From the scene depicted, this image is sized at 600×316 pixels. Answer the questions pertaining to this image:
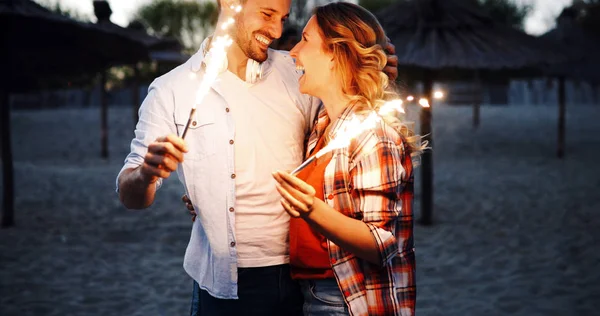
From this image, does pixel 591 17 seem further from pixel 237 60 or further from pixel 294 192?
pixel 294 192

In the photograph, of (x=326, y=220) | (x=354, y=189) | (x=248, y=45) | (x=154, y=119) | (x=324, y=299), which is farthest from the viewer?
(x=248, y=45)

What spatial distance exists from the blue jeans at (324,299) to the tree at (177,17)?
5925 centimetres

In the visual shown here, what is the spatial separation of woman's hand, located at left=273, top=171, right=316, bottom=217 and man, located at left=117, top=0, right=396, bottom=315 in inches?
21.5

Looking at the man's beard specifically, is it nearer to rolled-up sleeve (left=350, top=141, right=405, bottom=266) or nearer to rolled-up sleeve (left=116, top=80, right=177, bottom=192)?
rolled-up sleeve (left=116, top=80, right=177, bottom=192)

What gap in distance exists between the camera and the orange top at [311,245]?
2422mm

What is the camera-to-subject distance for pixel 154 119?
2.59 m

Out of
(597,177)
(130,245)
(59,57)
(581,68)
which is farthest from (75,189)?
(581,68)

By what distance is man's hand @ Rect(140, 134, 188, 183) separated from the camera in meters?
1.96

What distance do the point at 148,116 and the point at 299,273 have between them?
29.8 inches

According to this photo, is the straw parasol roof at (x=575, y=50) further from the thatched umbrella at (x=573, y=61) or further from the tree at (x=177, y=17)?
the tree at (x=177, y=17)

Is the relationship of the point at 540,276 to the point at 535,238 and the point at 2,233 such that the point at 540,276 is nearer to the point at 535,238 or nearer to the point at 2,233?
the point at 535,238

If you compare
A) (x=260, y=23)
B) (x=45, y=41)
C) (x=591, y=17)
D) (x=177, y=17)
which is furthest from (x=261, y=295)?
(x=177, y=17)

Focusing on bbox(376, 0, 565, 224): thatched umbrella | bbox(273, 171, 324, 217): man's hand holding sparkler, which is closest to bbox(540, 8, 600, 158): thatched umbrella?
bbox(376, 0, 565, 224): thatched umbrella

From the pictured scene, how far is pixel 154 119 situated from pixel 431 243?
6.71 m
